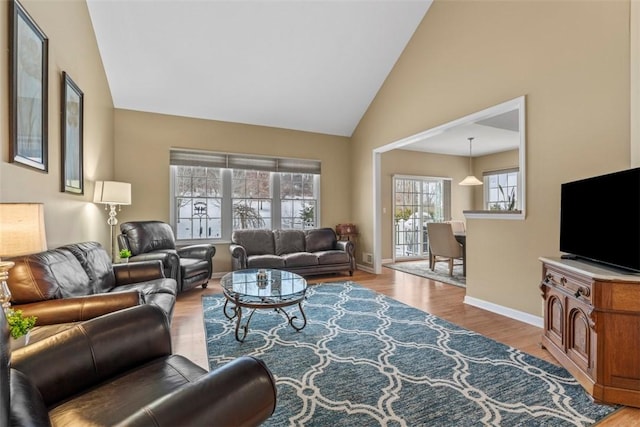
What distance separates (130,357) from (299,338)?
1615 mm

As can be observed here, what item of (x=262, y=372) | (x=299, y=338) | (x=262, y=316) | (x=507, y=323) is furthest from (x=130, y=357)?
(x=507, y=323)

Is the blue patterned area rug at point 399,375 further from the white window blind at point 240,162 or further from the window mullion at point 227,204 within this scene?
the white window blind at point 240,162

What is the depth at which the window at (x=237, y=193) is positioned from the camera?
17.6 ft

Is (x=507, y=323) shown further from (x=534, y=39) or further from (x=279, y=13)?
(x=279, y=13)

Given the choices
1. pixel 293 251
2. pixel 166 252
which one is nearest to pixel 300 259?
pixel 293 251

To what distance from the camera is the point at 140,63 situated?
430cm

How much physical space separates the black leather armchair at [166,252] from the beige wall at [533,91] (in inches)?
143

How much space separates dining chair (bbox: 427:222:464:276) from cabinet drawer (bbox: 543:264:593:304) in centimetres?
279

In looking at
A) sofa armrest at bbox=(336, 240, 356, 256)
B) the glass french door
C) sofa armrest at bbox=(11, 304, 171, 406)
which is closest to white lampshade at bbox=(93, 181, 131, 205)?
sofa armrest at bbox=(11, 304, 171, 406)

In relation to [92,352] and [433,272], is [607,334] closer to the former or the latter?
[92,352]

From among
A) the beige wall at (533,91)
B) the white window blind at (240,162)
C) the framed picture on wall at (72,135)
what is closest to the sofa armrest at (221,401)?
the framed picture on wall at (72,135)

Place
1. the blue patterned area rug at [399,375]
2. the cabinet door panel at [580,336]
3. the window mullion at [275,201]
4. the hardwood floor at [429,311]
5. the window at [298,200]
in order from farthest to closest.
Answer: the window at [298,200]
the window mullion at [275,201]
the hardwood floor at [429,311]
the cabinet door panel at [580,336]
the blue patterned area rug at [399,375]

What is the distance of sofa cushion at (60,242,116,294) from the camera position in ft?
8.52

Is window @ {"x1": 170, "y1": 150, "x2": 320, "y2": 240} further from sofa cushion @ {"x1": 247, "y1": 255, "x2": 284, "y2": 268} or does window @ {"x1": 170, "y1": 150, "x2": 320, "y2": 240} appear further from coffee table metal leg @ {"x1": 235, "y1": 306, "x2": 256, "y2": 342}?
coffee table metal leg @ {"x1": 235, "y1": 306, "x2": 256, "y2": 342}
